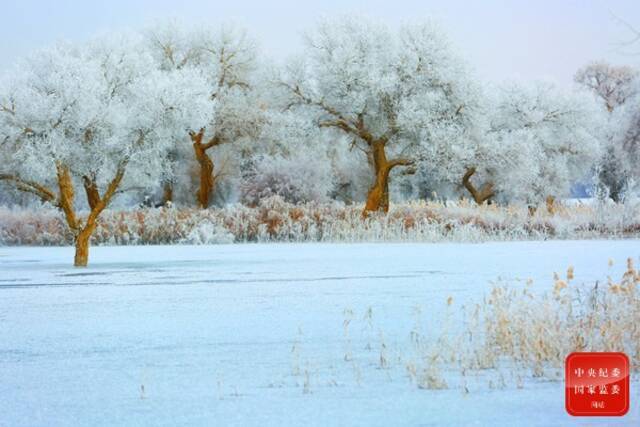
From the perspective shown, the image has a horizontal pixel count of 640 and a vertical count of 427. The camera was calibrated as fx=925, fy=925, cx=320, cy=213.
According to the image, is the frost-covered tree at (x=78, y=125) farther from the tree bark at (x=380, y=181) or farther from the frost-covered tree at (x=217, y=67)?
the frost-covered tree at (x=217, y=67)

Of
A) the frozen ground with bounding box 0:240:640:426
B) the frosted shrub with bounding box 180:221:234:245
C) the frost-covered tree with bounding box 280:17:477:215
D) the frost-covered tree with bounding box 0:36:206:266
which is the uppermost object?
the frost-covered tree with bounding box 280:17:477:215

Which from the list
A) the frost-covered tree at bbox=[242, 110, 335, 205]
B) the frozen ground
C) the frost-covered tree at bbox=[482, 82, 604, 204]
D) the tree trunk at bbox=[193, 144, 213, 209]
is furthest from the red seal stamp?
the tree trunk at bbox=[193, 144, 213, 209]

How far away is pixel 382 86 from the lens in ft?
101

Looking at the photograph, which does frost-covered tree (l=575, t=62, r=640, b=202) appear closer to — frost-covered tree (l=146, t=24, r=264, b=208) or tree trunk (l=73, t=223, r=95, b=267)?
frost-covered tree (l=146, t=24, r=264, b=208)

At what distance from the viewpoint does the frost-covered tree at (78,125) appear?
15922 millimetres

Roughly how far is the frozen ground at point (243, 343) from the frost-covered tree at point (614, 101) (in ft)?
89.0

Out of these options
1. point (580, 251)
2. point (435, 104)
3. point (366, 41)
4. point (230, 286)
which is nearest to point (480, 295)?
point (230, 286)

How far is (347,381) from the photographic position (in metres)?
6.02

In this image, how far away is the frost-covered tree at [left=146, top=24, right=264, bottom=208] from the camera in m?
39.8

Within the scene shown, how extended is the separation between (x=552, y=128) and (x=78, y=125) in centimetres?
3071

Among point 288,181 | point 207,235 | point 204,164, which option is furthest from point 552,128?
point 207,235

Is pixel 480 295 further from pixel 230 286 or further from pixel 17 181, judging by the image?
pixel 17 181

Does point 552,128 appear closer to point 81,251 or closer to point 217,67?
point 217,67

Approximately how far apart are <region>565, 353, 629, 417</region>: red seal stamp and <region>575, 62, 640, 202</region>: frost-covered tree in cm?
3599
